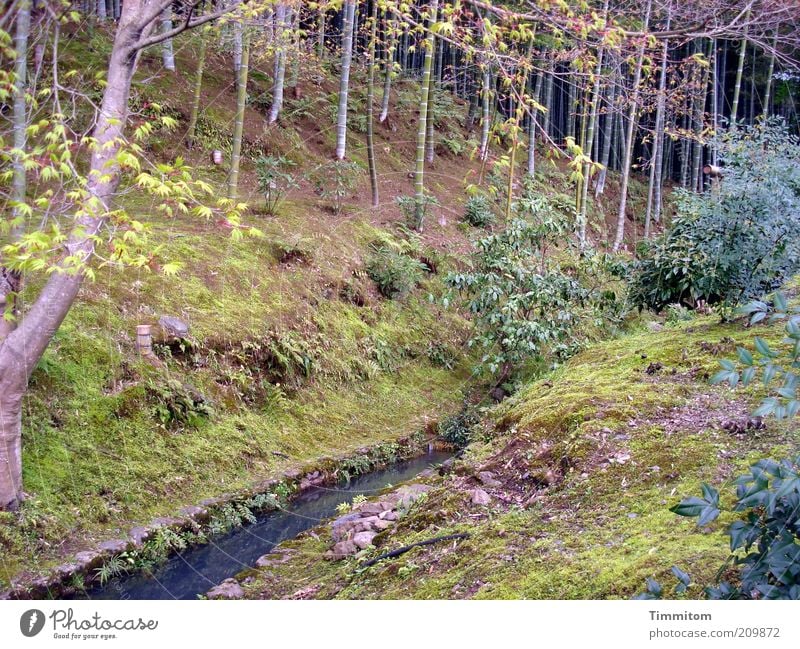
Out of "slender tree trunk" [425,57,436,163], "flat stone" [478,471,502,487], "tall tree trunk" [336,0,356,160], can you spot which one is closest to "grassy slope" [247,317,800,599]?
"flat stone" [478,471,502,487]

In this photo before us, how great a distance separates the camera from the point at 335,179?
377 inches

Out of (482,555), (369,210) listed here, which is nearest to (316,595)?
(482,555)

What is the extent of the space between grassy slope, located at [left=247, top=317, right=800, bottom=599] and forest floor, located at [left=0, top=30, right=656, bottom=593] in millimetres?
1342

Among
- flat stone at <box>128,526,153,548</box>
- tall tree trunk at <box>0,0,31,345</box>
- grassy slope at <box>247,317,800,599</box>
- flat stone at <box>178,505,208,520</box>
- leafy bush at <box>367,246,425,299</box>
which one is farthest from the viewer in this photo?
leafy bush at <box>367,246,425,299</box>

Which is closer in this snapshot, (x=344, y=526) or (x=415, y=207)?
(x=344, y=526)

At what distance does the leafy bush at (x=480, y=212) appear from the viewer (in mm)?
9516

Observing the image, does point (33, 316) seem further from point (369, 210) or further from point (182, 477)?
point (369, 210)

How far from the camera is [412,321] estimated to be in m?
8.88

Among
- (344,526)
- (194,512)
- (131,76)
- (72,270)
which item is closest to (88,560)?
(194,512)

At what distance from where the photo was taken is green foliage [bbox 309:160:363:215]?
9312 mm

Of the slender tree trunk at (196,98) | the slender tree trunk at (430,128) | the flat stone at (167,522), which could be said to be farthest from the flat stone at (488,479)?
the slender tree trunk at (430,128)

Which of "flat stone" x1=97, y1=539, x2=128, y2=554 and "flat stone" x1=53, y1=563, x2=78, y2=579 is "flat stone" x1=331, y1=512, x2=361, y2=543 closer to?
"flat stone" x1=97, y1=539, x2=128, y2=554

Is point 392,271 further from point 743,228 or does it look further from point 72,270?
point 72,270

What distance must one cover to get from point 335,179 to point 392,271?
1.85 meters
